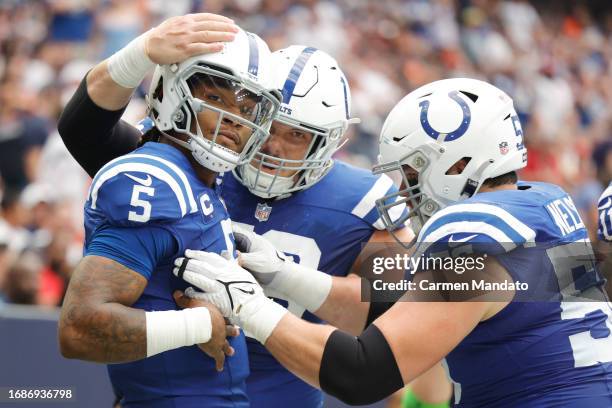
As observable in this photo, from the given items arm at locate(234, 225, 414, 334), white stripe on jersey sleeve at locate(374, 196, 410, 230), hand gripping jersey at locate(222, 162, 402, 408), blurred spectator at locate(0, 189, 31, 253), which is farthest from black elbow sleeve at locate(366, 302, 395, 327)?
blurred spectator at locate(0, 189, 31, 253)

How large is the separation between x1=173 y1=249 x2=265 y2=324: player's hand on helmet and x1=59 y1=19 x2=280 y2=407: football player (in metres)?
0.03

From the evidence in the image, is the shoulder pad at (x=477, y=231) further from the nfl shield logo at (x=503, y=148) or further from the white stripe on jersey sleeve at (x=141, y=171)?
the white stripe on jersey sleeve at (x=141, y=171)

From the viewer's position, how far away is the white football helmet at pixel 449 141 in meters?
2.95

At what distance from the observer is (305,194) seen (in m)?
3.47

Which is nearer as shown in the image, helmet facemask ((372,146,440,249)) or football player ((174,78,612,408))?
football player ((174,78,612,408))

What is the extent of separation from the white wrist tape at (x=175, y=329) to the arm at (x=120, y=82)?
0.75m

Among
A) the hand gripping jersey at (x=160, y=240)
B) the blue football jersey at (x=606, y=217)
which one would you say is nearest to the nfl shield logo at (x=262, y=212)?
the hand gripping jersey at (x=160, y=240)

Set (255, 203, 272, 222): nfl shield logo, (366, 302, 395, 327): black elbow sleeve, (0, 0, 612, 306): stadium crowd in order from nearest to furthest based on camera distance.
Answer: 1. (255, 203, 272, 222): nfl shield logo
2. (366, 302, 395, 327): black elbow sleeve
3. (0, 0, 612, 306): stadium crowd

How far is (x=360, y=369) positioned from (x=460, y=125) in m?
0.86

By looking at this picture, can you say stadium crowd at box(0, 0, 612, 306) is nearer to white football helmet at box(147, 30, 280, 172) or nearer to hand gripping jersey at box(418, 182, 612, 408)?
white football helmet at box(147, 30, 280, 172)

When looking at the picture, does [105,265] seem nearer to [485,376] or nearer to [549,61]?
[485,376]

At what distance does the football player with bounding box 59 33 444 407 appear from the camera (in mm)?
3291

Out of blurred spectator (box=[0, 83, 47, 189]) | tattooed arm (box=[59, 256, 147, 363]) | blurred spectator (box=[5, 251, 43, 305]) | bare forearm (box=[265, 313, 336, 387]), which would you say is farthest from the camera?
blurred spectator (box=[0, 83, 47, 189])

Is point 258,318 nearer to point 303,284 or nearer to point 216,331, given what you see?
point 216,331
